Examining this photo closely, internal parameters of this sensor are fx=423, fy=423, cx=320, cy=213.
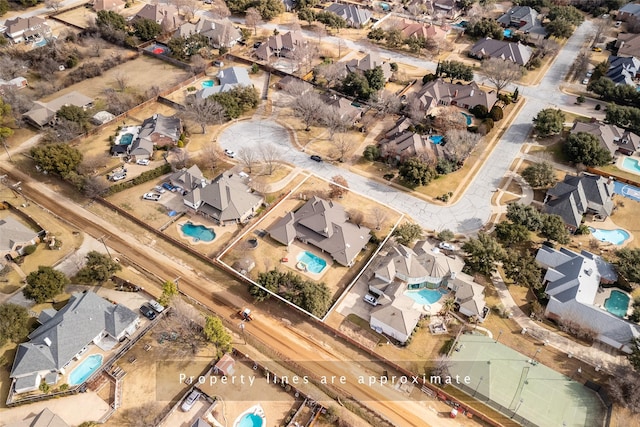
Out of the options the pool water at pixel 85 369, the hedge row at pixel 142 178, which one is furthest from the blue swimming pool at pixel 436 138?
the pool water at pixel 85 369

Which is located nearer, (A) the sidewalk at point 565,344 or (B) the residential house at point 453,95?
(A) the sidewalk at point 565,344

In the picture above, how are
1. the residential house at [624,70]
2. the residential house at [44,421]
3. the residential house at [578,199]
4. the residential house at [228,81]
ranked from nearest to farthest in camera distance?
A: 1. the residential house at [44,421]
2. the residential house at [578,199]
3. the residential house at [228,81]
4. the residential house at [624,70]

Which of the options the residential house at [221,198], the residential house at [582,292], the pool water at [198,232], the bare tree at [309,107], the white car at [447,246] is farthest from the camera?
the bare tree at [309,107]

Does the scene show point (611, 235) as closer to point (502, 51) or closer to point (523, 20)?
point (502, 51)

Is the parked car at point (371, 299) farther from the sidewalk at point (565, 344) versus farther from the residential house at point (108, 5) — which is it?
the residential house at point (108, 5)

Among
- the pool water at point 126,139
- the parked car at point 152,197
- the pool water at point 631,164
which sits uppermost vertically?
the pool water at point 631,164

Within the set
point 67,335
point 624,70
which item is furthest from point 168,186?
point 624,70

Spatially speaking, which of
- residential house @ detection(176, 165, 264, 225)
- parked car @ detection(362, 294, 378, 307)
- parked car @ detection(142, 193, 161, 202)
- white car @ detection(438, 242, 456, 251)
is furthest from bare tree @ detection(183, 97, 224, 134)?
white car @ detection(438, 242, 456, 251)
